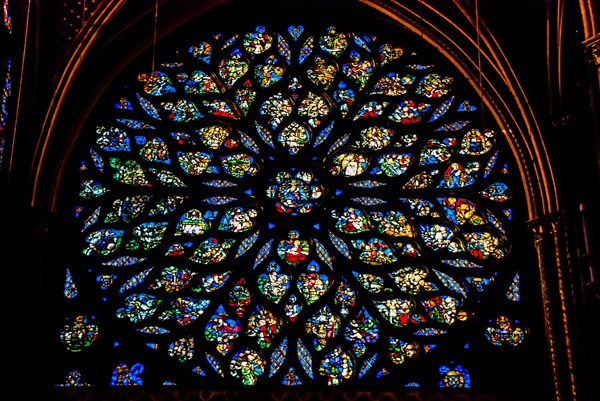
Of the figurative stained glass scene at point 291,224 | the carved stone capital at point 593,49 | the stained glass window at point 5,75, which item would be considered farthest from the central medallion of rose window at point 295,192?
the carved stone capital at point 593,49

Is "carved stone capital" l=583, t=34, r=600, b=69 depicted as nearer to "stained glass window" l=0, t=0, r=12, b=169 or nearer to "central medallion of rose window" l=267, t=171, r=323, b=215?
"central medallion of rose window" l=267, t=171, r=323, b=215

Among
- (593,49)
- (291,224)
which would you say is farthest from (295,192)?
(593,49)

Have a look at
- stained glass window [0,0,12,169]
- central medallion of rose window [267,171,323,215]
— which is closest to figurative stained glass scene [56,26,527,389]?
central medallion of rose window [267,171,323,215]

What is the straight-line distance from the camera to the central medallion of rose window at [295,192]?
15.3 m

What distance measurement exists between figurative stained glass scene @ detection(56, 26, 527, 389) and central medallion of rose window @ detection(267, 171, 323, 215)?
0.02m

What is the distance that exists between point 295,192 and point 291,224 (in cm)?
47

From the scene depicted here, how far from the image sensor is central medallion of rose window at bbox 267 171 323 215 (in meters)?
15.3

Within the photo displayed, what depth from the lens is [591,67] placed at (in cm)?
1186

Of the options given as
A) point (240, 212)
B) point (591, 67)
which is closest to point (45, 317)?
point (240, 212)

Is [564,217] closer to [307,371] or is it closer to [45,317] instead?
[307,371]

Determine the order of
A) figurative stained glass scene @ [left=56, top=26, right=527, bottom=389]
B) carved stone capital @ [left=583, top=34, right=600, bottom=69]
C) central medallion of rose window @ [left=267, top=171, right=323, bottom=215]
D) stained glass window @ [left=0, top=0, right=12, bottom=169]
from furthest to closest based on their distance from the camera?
central medallion of rose window @ [left=267, top=171, right=323, bottom=215] < figurative stained glass scene @ [left=56, top=26, right=527, bottom=389] < stained glass window @ [left=0, top=0, right=12, bottom=169] < carved stone capital @ [left=583, top=34, right=600, bottom=69]

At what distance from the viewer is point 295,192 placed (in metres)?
15.4

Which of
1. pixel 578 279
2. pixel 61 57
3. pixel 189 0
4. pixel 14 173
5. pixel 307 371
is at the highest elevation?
pixel 189 0

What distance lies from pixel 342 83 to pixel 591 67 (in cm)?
490
